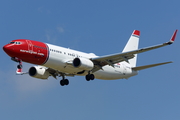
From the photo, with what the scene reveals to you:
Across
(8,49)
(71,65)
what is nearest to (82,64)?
(71,65)

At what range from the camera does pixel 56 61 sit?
50938 mm

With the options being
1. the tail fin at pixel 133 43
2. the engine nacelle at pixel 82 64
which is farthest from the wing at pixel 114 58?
the tail fin at pixel 133 43

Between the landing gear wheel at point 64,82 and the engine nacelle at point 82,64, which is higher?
the landing gear wheel at point 64,82

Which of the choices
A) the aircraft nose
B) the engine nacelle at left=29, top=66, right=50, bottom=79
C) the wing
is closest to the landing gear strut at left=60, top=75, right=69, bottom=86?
the engine nacelle at left=29, top=66, right=50, bottom=79

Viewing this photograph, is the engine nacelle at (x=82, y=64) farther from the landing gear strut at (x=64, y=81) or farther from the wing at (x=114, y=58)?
the landing gear strut at (x=64, y=81)

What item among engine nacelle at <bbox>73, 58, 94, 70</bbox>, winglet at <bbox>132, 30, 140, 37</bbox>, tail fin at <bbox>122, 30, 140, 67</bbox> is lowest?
engine nacelle at <bbox>73, 58, 94, 70</bbox>

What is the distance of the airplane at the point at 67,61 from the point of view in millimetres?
49250

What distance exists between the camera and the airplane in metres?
49.2

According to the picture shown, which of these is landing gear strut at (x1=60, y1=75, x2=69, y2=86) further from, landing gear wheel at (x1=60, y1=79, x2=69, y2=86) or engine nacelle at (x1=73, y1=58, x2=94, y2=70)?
engine nacelle at (x1=73, y1=58, x2=94, y2=70)

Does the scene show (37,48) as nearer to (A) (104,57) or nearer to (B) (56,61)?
(B) (56,61)

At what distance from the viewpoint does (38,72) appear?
55.9 metres

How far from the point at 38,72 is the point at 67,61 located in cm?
597

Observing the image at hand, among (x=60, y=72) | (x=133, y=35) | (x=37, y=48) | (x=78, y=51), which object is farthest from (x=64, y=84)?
(x=133, y=35)

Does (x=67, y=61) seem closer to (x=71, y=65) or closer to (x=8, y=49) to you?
(x=71, y=65)
